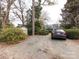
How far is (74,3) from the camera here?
1492 inches

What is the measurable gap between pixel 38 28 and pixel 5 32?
18504 mm

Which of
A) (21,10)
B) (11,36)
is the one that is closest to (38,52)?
(11,36)

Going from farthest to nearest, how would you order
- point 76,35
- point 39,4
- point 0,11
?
1. point 39,4
2. point 0,11
3. point 76,35

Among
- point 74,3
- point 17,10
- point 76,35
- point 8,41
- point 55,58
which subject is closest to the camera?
point 55,58

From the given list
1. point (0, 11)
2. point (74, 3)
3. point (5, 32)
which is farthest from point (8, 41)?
A: point (74, 3)

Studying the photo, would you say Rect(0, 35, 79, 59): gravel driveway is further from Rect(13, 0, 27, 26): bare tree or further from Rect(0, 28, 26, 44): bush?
Rect(13, 0, 27, 26): bare tree

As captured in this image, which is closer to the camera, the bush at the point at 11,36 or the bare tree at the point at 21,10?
the bush at the point at 11,36

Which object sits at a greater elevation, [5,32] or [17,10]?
[17,10]

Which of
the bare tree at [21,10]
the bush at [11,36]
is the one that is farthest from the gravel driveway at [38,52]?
the bare tree at [21,10]

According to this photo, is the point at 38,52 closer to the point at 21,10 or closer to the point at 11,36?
the point at 11,36

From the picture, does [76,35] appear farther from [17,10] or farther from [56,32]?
[17,10]

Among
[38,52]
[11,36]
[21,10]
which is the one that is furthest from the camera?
[21,10]

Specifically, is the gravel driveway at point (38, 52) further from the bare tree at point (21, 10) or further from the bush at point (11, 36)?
the bare tree at point (21, 10)

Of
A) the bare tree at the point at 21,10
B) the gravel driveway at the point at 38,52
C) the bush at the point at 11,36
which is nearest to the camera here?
the gravel driveway at the point at 38,52
